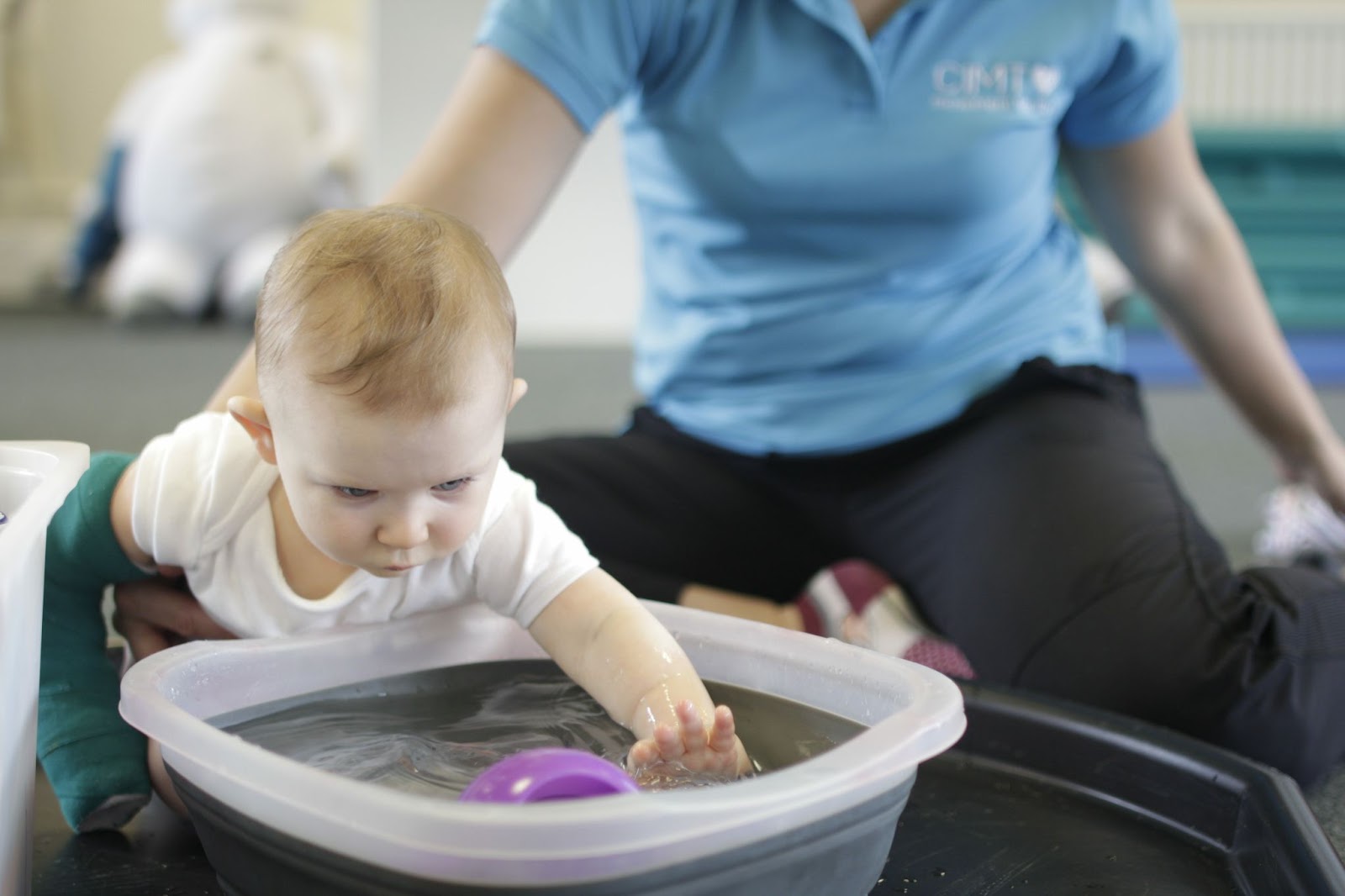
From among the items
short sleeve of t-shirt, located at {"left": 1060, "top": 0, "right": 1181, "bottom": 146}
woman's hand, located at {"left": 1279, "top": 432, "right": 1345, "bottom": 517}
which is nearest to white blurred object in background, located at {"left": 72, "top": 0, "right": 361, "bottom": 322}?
short sleeve of t-shirt, located at {"left": 1060, "top": 0, "right": 1181, "bottom": 146}

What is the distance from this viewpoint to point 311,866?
503mm

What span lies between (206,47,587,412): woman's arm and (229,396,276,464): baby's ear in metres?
0.19

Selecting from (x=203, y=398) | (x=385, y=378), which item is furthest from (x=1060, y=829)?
(x=203, y=398)

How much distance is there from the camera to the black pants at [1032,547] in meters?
0.83

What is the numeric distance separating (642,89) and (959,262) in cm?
26

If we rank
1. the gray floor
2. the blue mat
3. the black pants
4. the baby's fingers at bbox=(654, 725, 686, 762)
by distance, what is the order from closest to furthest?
the baby's fingers at bbox=(654, 725, 686, 762) → the black pants → the gray floor → the blue mat

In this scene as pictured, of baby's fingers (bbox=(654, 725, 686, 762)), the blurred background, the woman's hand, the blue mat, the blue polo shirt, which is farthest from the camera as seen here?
the blue mat

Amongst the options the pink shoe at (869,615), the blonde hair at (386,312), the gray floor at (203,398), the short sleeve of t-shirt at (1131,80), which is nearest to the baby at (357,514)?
the blonde hair at (386,312)

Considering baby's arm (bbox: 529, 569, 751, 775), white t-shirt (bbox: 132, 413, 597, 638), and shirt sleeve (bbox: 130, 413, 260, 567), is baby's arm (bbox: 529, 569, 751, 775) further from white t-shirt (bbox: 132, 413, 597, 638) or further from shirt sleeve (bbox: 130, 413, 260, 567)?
shirt sleeve (bbox: 130, 413, 260, 567)

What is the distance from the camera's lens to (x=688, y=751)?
0.60 m

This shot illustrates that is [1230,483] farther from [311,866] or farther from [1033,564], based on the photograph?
[311,866]

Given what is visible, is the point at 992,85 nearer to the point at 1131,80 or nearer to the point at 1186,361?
the point at 1131,80

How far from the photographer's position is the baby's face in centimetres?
59

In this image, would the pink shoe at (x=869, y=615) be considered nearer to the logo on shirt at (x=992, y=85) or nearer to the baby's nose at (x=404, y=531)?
the logo on shirt at (x=992, y=85)
